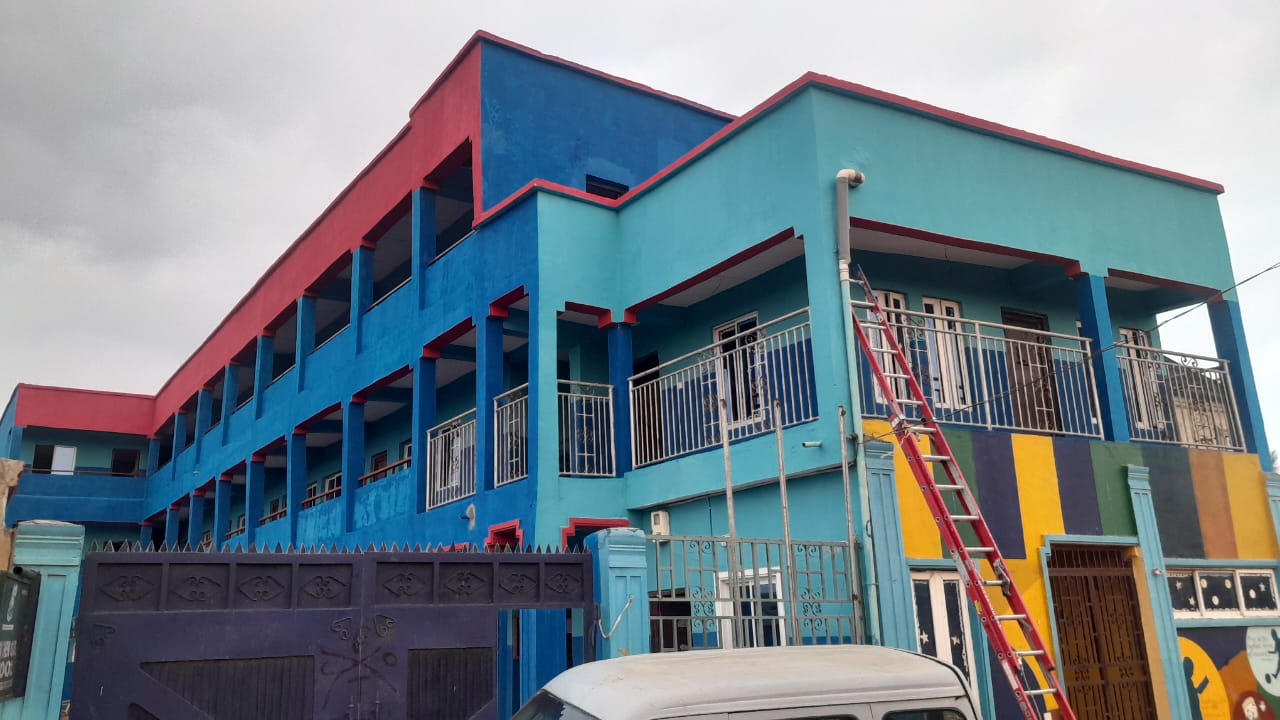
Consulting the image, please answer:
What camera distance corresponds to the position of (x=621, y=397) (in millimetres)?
13180

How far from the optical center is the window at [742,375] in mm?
11312

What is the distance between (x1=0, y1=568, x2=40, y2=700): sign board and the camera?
5.56 metres

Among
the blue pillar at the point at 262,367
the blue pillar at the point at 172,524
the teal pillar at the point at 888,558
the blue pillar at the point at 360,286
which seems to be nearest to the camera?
the teal pillar at the point at 888,558

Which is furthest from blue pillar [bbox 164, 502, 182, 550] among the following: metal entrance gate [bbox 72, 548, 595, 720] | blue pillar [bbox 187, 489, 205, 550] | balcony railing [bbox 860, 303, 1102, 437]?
metal entrance gate [bbox 72, 548, 595, 720]

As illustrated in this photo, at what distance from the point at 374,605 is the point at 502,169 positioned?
910 cm

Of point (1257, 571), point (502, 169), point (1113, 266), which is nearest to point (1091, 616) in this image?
point (1257, 571)

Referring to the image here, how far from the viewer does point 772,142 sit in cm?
1150

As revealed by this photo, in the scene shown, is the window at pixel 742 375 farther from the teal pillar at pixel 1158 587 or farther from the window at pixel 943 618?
the teal pillar at pixel 1158 587

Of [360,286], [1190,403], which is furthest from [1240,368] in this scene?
[360,286]

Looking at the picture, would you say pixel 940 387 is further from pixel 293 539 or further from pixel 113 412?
pixel 113 412

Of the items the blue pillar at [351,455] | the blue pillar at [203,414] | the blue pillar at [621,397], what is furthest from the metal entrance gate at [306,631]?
the blue pillar at [203,414]

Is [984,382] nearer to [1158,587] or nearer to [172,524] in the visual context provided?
[1158,587]

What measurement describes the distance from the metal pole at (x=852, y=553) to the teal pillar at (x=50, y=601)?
20.5 ft

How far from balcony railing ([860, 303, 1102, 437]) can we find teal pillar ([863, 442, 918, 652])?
0.90 metres
